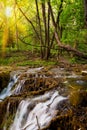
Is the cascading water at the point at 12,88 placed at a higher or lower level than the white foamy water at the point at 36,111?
lower

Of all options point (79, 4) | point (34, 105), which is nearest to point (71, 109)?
point (34, 105)

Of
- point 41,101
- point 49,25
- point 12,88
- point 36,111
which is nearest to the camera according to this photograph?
point 36,111

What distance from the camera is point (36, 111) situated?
7.86m

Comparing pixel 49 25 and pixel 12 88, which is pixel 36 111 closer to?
pixel 12 88

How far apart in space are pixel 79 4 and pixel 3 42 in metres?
15.9

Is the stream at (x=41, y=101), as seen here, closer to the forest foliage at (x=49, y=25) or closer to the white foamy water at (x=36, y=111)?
the white foamy water at (x=36, y=111)

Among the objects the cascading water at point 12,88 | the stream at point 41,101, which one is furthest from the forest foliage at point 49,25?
the cascading water at point 12,88

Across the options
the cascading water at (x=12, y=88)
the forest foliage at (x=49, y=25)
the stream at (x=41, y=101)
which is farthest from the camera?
the cascading water at (x=12, y=88)

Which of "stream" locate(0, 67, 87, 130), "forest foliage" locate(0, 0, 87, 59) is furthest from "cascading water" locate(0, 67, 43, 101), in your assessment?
"forest foliage" locate(0, 0, 87, 59)

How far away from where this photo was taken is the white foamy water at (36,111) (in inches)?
283

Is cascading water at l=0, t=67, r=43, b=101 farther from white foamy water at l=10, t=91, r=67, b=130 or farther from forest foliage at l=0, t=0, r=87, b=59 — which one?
white foamy water at l=10, t=91, r=67, b=130

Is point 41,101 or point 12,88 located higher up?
point 41,101

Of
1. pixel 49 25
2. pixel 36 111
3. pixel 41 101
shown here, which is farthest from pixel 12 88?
pixel 49 25

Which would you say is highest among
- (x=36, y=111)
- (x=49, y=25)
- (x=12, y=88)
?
(x=49, y=25)
